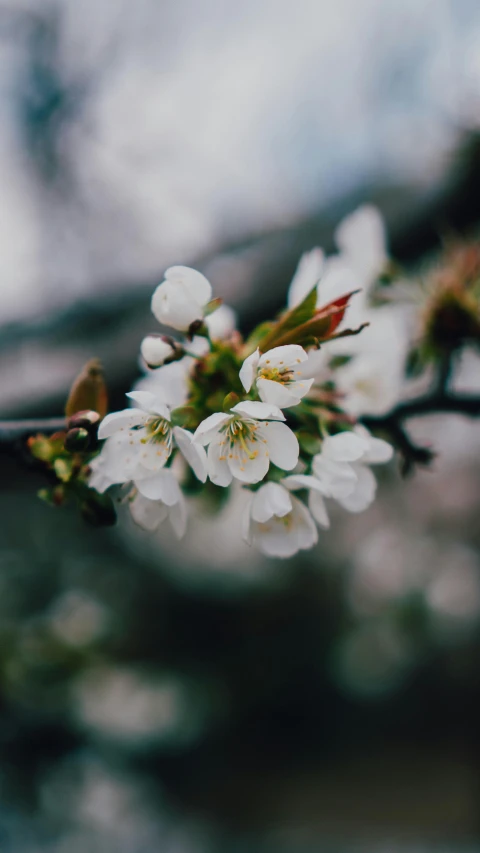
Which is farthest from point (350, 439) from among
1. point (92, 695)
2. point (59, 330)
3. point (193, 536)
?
point (193, 536)

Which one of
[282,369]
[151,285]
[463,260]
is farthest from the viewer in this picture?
[151,285]

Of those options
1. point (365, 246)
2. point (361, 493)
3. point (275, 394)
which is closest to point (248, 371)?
point (275, 394)

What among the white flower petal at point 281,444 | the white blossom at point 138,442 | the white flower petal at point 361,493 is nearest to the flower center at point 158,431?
the white blossom at point 138,442

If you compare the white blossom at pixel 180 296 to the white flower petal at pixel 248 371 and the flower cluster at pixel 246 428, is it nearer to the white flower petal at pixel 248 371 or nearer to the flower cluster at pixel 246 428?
the flower cluster at pixel 246 428

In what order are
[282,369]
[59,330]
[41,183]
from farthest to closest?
[41,183] < [59,330] < [282,369]

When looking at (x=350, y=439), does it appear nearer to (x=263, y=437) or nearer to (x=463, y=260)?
(x=263, y=437)

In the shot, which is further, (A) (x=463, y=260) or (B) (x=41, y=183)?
(B) (x=41, y=183)

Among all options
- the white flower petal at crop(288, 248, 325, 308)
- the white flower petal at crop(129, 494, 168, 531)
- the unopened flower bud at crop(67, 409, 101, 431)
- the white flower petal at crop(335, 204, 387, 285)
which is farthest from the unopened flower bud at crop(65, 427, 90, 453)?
the white flower petal at crop(335, 204, 387, 285)
